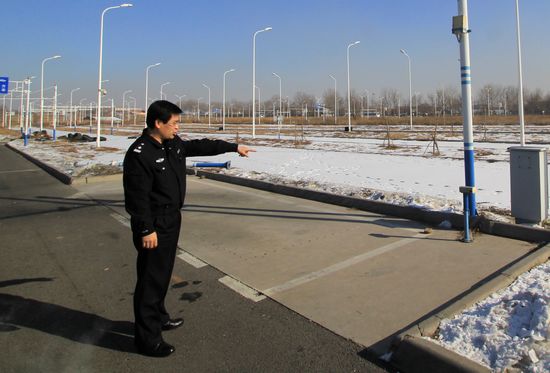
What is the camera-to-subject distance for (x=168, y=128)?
3576 millimetres

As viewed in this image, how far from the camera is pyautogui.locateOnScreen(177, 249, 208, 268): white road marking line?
5.70 meters

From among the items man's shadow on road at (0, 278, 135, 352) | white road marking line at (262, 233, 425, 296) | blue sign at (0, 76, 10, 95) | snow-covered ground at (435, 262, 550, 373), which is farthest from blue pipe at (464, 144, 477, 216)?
blue sign at (0, 76, 10, 95)

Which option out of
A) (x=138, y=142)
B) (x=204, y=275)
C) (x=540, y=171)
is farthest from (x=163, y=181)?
(x=540, y=171)

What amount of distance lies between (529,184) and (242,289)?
428cm

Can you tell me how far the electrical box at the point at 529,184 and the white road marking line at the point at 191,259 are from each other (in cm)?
441

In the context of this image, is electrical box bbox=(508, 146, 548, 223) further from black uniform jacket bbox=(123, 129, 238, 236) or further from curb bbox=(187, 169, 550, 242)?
black uniform jacket bbox=(123, 129, 238, 236)

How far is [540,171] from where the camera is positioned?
621 centimetres

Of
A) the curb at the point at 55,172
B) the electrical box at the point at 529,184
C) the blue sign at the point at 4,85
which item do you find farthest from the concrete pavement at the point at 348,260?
the blue sign at the point at 4,85

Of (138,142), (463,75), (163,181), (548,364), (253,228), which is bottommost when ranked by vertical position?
(548,364)

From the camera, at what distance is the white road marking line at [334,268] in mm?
4781

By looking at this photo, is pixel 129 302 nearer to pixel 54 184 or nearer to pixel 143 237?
pixel 143 237

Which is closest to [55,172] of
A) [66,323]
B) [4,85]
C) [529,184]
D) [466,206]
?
[66,323]

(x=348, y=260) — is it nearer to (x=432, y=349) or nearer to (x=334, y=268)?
(x=334, y=268)

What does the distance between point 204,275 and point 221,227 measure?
7.60 feet
